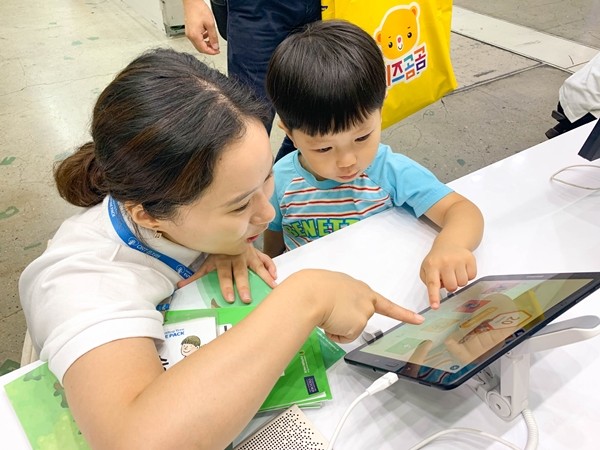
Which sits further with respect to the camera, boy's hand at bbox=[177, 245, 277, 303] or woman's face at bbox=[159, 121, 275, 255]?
boy's hand at bbox=[177, 245, 277, 303]

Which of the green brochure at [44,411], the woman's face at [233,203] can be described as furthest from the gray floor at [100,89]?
the woman's face at [233,203]

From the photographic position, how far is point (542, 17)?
376 cm

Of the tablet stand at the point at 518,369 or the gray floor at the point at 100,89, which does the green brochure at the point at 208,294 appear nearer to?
the tablet stand at the point at 518,369

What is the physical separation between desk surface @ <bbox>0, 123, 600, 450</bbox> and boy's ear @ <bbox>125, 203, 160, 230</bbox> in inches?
9.2

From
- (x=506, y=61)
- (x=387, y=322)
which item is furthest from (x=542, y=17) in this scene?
(x=387, y=322)

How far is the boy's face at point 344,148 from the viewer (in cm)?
92

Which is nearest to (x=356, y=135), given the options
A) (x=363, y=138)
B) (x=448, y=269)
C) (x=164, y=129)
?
(x=363, y=138)

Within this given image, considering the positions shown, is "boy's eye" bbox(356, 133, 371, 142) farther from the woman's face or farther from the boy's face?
the woman's face

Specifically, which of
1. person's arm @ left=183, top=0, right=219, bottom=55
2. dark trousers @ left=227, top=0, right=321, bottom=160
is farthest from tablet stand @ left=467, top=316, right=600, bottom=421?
person's arm @ left=183, top=0, right=219, bottom=55

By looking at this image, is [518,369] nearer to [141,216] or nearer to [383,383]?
[383,383]

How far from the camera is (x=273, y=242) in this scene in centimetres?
127

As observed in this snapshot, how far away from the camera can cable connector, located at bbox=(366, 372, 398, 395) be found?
22.8 inches

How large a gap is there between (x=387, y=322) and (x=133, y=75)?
19.1 inches

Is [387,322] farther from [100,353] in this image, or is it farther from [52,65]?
[52,65]
